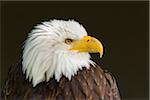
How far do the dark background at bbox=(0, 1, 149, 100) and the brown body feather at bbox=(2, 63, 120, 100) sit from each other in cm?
165

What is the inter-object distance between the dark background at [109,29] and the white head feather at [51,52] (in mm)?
1684

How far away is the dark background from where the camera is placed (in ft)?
16.4

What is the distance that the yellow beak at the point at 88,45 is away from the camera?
3.11 m

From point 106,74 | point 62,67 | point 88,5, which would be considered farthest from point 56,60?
point 88,5

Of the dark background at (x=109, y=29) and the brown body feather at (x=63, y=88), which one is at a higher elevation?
the dark background at (x=109, y=29)

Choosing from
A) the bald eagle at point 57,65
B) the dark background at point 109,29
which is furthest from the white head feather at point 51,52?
the dark background at point 109,29

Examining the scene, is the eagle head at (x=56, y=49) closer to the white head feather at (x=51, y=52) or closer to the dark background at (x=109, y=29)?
Result: the white head feather at (x=51, y=52)

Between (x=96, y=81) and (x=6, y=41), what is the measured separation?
6.93 ft

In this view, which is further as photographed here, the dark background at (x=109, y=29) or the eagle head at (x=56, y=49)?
the dark background at (x=109, y=29)

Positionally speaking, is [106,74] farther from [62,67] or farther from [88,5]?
[88,5]

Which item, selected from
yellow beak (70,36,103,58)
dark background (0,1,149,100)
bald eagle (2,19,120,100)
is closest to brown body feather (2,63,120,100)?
bald eagle (2,19,120,100)

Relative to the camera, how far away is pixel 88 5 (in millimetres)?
4977

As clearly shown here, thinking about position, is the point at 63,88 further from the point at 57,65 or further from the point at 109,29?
the point at 109,29

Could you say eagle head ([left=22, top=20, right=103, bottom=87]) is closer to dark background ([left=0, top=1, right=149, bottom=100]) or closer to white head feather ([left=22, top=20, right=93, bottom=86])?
white head feather ([left=22, top=20, right=93, bottom=86])
